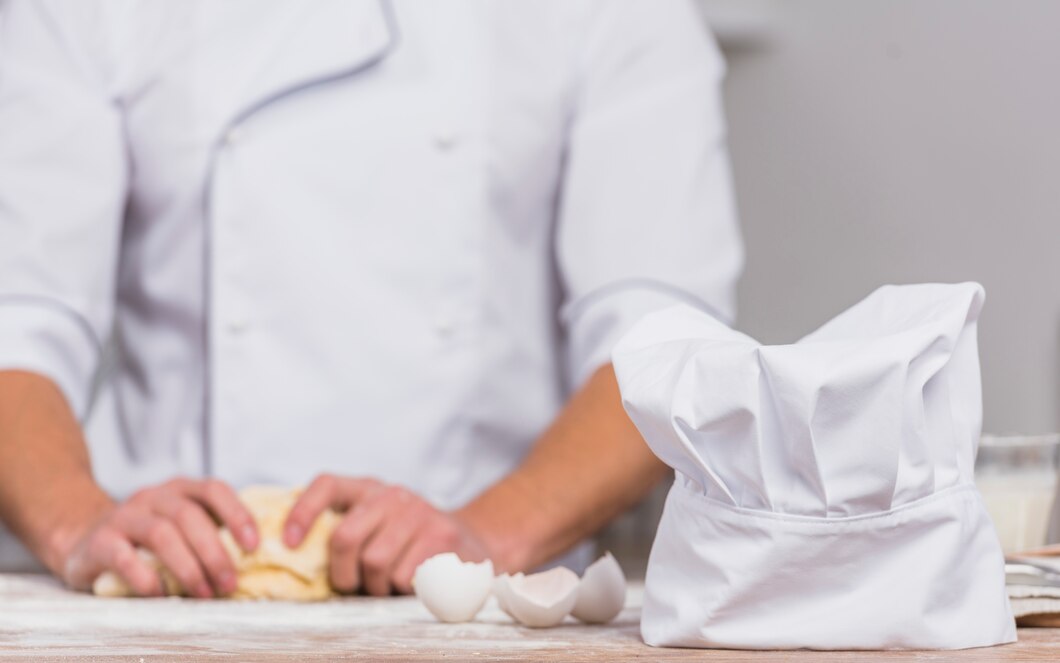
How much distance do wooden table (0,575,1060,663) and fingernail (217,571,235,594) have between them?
0.09 ft

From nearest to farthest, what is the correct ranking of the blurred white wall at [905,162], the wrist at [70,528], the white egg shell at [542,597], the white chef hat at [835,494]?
the white chef hat at [835,494] → the white egg shell at [542,597] → the wrist at [70,528] → the blurred white wall at [905,162]

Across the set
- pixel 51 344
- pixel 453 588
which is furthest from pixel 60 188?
pixel 453 588

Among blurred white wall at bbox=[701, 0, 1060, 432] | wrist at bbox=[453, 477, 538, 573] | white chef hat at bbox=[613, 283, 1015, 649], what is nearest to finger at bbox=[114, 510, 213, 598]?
wrist at bbox=[453, 477, 538, 573]

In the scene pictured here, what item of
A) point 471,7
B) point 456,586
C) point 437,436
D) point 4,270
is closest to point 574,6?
point 471,7

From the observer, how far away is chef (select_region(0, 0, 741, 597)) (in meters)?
1.24

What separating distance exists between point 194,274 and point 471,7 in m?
0.42

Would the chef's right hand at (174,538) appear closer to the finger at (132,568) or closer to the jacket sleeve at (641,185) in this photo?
the finger at (132,568)

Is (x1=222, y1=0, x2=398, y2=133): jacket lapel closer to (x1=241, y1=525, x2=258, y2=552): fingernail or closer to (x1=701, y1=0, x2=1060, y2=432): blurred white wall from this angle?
(x1=241, y1=525, x2=258, y2=552): fingernail

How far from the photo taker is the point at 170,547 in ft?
2.94

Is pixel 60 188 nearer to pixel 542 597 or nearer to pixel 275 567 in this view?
pixel 275 567

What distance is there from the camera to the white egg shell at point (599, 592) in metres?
0.68

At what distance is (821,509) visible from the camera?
0.54 metres

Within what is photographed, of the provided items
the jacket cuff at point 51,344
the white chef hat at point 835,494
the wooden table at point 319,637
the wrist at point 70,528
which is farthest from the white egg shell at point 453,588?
the jacket cuff at point 51,344

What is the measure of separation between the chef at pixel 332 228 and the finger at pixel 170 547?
27 cm
